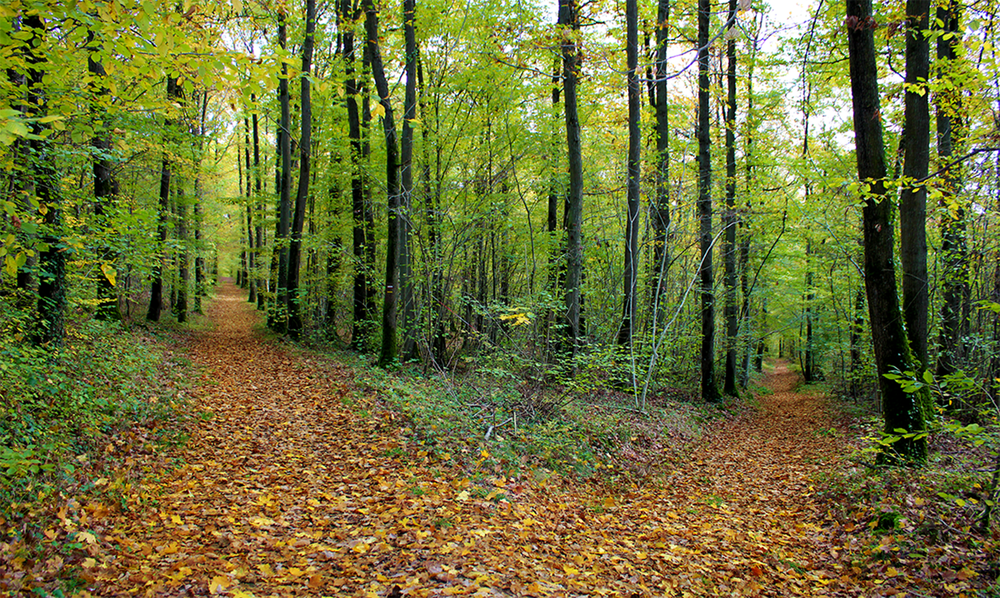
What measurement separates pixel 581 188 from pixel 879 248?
19.1 feet

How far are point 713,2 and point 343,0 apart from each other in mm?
9659

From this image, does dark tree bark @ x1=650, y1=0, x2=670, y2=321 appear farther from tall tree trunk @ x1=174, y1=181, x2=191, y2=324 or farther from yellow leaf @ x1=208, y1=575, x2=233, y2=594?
tall tree trunk @ x1=174, y1=181, x2=191, y2=324

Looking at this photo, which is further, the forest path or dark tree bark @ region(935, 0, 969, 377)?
dark tree bark @ region(935, 0, 969, 377)

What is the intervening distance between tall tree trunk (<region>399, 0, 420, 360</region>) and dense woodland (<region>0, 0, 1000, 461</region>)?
0.09 metres

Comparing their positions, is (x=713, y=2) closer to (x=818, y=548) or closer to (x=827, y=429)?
(x=827, y=429)

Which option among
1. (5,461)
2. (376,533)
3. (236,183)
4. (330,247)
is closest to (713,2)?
(330,247)

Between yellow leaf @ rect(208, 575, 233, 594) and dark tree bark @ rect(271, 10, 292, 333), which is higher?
dark tree bark @ rect(271, 10, 292, 333)

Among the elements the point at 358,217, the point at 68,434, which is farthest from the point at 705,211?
the point at 68,434

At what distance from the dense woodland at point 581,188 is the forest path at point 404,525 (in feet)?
7.11

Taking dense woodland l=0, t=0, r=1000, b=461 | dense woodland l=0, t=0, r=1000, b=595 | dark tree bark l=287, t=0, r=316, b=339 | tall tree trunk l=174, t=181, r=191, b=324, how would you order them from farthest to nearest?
tall tree trunk l=174, t=181, r=191, b=324 < dark tree bark l=287, t=0, r=316, b=339 < dense woodland l=0, t=0, r=1000, b=461 < dense woodland l=0, t=0, r=1000, b=595

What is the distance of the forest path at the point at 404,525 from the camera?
3.72 m

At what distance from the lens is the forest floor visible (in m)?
3.72

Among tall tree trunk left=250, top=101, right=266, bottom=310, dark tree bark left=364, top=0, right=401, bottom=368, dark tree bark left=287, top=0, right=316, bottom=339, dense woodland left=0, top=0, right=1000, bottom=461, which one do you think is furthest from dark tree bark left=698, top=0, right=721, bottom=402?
tall tree trunk left=250, top=101, right=266, bottom=310

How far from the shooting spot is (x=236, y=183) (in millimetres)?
36094
